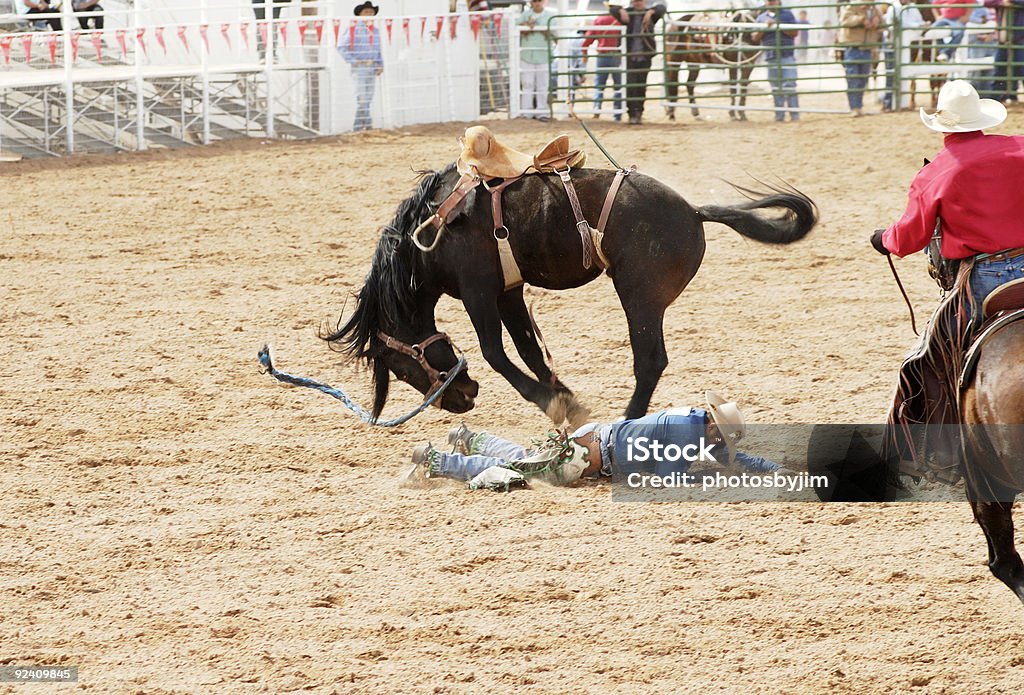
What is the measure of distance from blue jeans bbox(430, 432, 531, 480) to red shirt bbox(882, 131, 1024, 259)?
2156mm

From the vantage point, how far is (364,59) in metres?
16.2

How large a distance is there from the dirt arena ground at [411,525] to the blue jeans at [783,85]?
22.2 feet

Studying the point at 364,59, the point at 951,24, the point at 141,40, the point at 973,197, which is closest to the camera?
the point at 973,197

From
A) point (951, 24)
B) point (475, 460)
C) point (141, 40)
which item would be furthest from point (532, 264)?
point (951, 24)

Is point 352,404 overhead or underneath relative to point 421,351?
underneath

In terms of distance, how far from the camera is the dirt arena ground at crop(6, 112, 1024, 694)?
3902mm

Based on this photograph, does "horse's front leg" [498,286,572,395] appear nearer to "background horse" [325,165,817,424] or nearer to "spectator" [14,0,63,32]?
"background horse" [325,165,817,424]

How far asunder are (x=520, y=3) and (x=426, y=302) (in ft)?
47.7

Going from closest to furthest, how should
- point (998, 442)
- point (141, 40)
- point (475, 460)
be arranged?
point (998, 442), point (475, 460), point (141, 40)

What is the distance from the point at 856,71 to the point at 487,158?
14121 mm

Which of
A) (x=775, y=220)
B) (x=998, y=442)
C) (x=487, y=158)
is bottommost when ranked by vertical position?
(x=998, y=442)

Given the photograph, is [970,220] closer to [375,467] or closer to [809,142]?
[375,467]

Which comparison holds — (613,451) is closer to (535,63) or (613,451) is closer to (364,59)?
(364,59)

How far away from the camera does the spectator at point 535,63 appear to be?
17.3 metres
